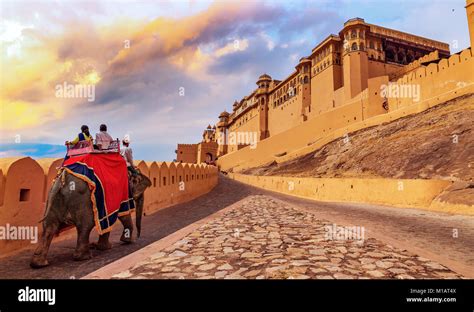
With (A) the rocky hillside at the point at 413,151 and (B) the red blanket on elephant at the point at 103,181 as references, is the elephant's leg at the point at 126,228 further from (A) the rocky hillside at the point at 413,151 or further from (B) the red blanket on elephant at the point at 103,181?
(A) the rocky hillside at the point at 413,151

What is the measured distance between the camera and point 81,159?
478 centimetres

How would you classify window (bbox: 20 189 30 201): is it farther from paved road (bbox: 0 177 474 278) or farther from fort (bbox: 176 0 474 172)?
fort (bbox: 176 0 474 172)

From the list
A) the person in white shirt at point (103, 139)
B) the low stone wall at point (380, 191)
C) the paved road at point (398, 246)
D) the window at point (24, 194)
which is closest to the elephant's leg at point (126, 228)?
the paved road at point (398, 246)

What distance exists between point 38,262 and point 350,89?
41903 millimetres

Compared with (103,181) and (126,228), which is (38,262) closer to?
(103,181)

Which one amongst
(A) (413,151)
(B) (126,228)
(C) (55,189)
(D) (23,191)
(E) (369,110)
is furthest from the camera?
(E) (369,110)

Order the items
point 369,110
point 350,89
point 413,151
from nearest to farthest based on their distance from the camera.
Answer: point 413,151
point 369,110
point 350,89

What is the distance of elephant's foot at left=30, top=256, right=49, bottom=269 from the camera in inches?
158

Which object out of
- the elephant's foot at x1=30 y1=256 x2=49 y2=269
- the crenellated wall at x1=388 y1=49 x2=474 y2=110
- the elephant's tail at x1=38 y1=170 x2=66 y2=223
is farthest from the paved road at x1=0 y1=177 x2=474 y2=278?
the crenellated wall at x1=388 y1=49 x2=474 y2=110

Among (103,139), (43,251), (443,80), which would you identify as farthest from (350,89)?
(43,251)

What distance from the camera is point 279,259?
3777 millimetres
